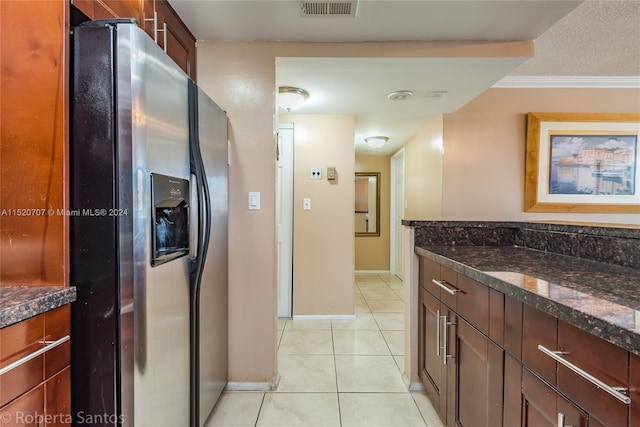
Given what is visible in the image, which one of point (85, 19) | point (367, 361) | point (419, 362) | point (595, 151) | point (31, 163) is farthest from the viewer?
point (595, 151)

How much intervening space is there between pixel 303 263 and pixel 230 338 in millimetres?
1342

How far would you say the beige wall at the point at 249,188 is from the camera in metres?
1.90

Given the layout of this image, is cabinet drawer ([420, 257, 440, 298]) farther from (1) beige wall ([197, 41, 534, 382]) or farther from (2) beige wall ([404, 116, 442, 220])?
(2) beige wall ([404, 116, 442, 220])

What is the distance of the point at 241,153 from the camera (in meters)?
Answer: 1.91

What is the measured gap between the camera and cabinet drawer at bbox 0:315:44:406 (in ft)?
2.36

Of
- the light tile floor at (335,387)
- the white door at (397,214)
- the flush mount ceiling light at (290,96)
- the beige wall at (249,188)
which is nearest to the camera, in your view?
the light tile floor at (335,387)

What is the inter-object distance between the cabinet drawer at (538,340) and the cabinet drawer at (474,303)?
0.69 ft

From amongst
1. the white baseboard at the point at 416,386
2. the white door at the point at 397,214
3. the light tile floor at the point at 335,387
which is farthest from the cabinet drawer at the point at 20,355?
the white door at the point at 397,214

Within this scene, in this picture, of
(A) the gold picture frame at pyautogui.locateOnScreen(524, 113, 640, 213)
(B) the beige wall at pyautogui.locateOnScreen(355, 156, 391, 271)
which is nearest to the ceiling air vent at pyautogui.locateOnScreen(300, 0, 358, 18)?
(A) the gold picture frame at pyautogui.locateOnScreen(524, 113, 640, 213)

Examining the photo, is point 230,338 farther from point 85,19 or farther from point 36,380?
point 85,19

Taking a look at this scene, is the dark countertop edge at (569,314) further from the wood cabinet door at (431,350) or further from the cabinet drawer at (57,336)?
the cabinet drawer at (57,336)

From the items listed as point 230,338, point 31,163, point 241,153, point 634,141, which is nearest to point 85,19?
point 31,163

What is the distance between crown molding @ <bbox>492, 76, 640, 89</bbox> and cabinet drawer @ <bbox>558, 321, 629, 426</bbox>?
2.85 m

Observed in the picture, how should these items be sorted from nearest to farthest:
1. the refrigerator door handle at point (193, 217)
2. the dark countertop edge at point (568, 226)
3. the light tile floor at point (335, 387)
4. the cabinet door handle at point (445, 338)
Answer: the dark countertop edge at point (568, 226)
the refrigerator door handle at point (193, 217)
the cabinet door handle at point (445, 338)
the light tile floor at point (335, 387)
